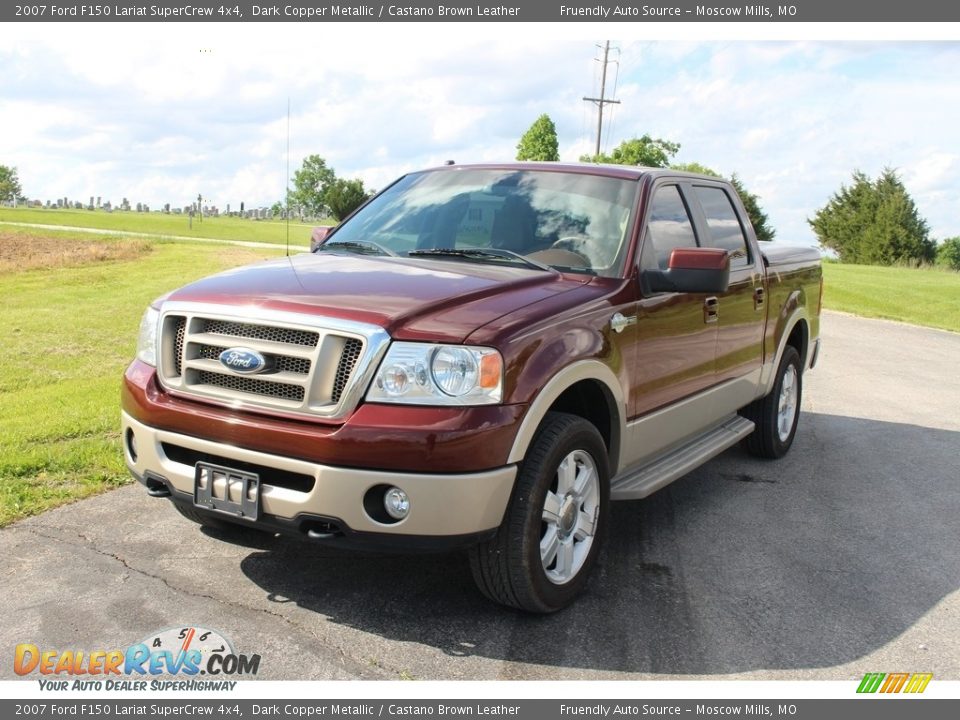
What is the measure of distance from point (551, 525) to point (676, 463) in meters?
1.40

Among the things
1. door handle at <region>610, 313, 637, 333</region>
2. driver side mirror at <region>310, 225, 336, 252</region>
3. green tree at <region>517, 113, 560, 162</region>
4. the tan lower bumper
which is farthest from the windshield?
green tree at <region>517, 113, 560, 162</region>

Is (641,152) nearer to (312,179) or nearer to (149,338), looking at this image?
(312,179)

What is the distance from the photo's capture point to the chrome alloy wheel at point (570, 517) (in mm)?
3871

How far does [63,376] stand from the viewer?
29.3 feet

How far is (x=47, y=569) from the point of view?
422 cm

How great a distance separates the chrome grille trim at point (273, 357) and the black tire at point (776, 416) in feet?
13.4

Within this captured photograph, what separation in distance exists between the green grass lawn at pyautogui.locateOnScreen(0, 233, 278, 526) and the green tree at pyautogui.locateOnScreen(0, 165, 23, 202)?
80018mm

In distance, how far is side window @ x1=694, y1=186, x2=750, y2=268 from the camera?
5812 mm

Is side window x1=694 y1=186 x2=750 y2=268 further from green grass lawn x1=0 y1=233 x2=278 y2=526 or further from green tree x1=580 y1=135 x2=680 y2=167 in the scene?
green tree x1=580 y1=135 x2=680 y2=167

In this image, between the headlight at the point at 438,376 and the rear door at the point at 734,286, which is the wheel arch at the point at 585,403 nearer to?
the headlight at the point at 438,376

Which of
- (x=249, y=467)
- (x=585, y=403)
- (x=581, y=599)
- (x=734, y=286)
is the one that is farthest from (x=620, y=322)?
(x=249, y=467)

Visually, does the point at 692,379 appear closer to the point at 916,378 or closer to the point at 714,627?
the point at 714,627

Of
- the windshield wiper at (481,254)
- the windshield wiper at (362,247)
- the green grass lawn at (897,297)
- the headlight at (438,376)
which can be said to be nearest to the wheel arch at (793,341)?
the windshield wiper at (481,254)
